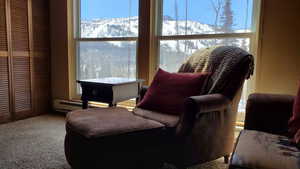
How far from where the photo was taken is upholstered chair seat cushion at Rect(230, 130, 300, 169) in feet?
3.24

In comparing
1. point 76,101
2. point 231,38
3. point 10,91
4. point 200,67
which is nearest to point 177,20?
point 231,38

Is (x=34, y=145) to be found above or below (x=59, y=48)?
below

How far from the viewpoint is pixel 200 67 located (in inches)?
79.8

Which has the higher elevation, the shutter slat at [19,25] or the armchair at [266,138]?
the shutter slat at [19,25]

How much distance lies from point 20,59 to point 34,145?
137 centimetres

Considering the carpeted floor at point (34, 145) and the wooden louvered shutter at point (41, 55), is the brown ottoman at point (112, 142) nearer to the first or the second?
→ the carpeted floor at point (34, 145)

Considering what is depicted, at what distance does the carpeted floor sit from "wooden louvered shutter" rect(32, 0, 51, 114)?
38cm

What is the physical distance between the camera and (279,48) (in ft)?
6.75

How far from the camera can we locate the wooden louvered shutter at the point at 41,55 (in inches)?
128

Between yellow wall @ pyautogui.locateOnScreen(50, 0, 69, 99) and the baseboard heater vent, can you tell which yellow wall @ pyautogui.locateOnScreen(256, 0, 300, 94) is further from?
yellow wall @ pyautogui.locateOnScreen(50, 0, 69, 99)

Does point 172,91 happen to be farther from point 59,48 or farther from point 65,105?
point 59,48

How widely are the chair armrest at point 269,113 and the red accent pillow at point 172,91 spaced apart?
Answer: 0.42 meters

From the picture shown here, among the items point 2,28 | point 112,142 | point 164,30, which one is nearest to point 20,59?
point 2,28

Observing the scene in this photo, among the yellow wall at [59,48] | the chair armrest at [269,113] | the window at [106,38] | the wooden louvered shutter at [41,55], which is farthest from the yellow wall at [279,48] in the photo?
the wooden louvered shutter at [41,55]
